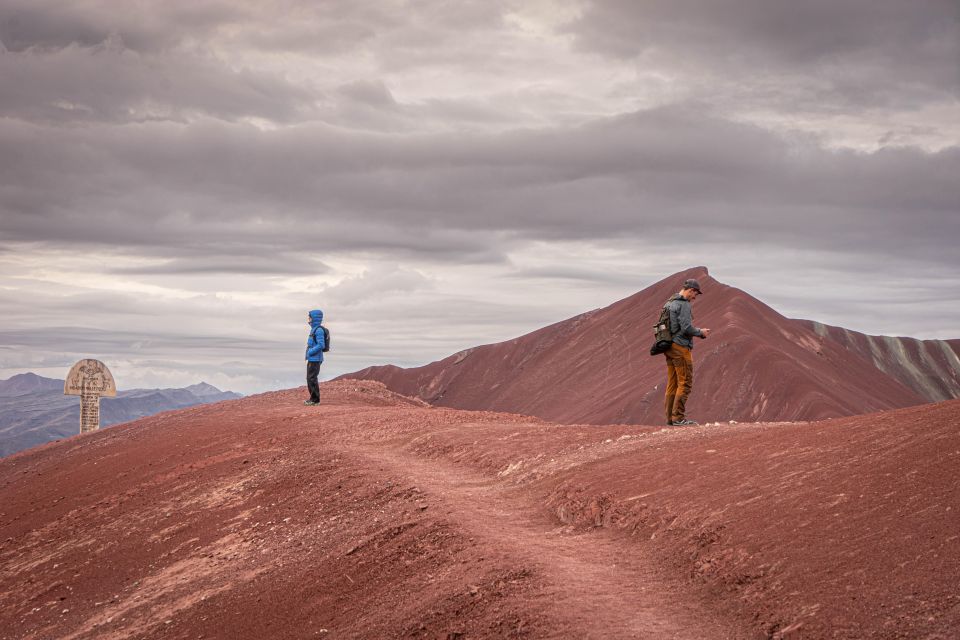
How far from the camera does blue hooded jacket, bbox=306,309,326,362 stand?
22344mm

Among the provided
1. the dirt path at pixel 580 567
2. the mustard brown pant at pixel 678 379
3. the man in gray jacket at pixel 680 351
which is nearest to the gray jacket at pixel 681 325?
the man in gray jacket at pixel 680 351

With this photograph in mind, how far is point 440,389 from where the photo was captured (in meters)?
81.8

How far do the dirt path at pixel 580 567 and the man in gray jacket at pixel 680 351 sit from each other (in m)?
3.50

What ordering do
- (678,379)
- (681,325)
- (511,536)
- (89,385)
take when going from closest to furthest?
(511,536) < (681,325) < (678,379) < (89,385)

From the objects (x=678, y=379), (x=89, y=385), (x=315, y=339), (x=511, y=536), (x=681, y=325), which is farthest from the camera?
(x=89, y=385)

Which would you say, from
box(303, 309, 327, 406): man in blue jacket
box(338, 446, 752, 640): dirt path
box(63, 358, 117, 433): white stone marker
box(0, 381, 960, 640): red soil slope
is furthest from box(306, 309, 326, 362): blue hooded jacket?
box(63, 358, 117, 433): white stone marker

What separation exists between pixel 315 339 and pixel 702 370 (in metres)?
32.5

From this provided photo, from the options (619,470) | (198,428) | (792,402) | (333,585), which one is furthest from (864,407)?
(333,585)

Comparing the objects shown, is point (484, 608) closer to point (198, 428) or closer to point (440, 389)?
point (198, 428)

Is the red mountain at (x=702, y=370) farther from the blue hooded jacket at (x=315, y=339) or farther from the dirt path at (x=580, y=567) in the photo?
the dirt path at (x=580, y=567)

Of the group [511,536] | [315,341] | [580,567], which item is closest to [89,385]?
[315,341]

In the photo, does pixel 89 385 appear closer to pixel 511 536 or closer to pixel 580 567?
pixel 511 536

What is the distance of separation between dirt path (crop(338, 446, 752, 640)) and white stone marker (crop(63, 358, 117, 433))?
3117 centimetres

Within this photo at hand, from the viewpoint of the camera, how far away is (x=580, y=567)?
8.87m
